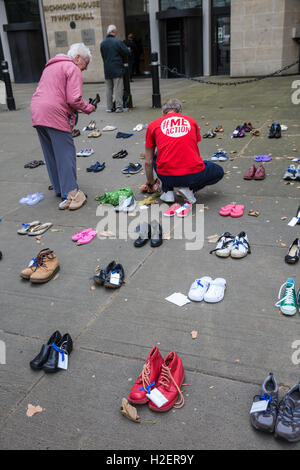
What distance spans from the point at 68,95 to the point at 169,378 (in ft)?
12.8

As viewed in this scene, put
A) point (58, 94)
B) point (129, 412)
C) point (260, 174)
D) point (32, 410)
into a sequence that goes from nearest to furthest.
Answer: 1. point (129, 412)
2. point (32, 410)
3. point (58, 94)
4. point (260, 174)

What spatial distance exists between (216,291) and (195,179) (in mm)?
2167

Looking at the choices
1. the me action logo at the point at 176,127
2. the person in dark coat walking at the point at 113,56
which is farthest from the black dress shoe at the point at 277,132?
the person in dark coat walking at the point at 113,56

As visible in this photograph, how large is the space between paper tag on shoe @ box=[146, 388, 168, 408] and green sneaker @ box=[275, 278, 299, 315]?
1256mm

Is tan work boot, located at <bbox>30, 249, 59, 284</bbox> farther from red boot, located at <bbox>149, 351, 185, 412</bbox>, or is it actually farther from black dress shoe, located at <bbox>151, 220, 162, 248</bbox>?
red boot, located at <bbox>149, 351, 185, 412</bbox>

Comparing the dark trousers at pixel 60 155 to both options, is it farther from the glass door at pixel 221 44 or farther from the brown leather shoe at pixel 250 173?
the glass door at pixel 221 44

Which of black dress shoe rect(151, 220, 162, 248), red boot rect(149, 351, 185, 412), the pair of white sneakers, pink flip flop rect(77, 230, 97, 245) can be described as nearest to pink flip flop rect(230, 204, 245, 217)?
black dress shoe rect(151, 220, 162, 248)

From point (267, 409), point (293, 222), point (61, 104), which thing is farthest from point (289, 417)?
point (61, 104)

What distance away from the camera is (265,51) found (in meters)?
16.8

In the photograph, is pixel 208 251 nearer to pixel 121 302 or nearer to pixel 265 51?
pixel 121 302

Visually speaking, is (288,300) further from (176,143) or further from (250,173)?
(250,173)

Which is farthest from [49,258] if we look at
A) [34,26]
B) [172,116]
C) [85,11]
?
[34,26]

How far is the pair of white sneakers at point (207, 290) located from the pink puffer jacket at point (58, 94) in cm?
290

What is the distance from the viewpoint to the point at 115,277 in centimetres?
388
